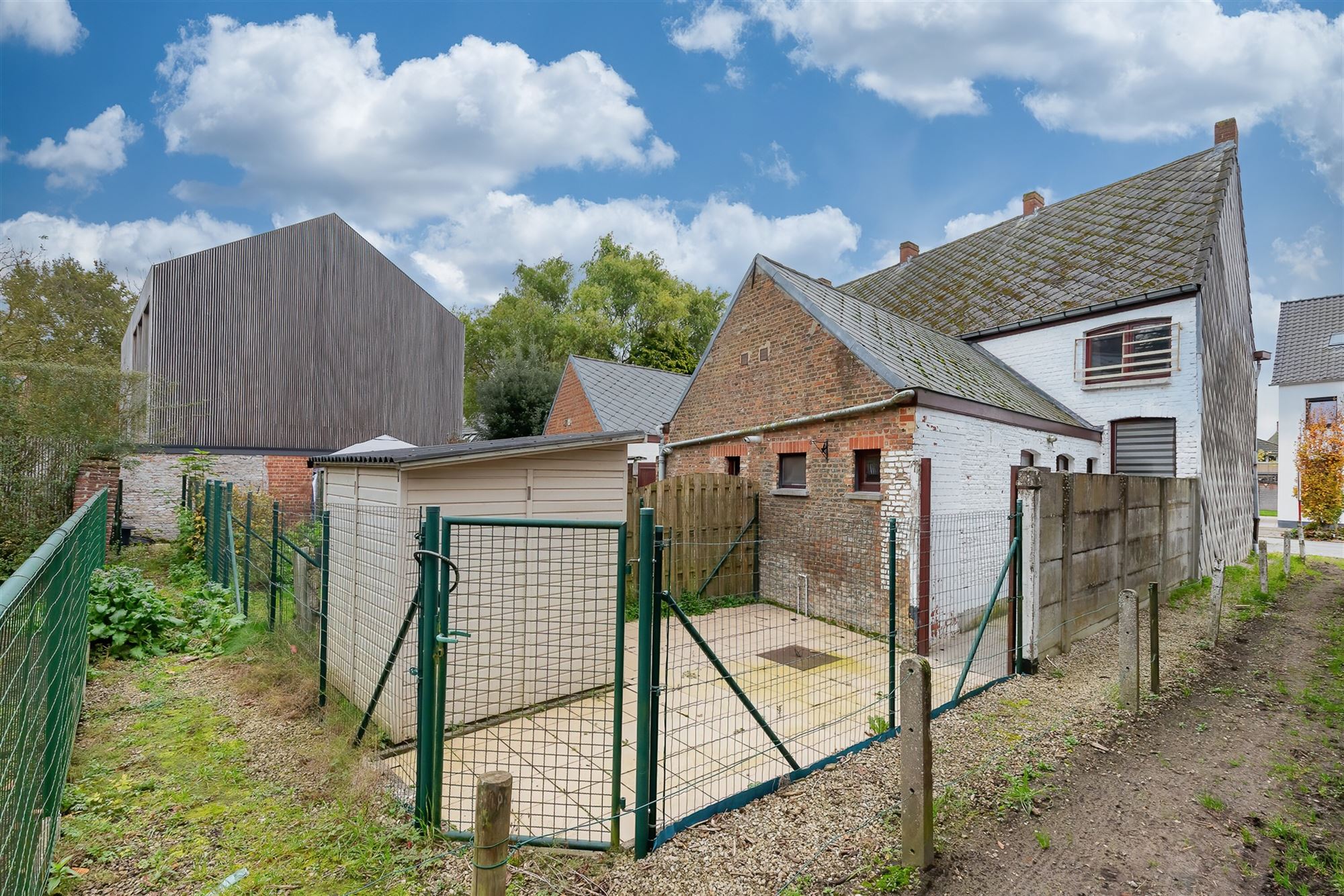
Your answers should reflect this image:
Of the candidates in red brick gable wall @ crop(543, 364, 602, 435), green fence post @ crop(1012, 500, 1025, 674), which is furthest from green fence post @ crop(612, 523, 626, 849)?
red brick gable wall @ crop(543, 364, 602, 435)

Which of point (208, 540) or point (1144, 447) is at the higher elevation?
point (1144, 447)

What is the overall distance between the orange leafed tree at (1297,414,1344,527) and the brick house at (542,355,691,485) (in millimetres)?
21112

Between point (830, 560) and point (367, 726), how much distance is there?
6.60 m

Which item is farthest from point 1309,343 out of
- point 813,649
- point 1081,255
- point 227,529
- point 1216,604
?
point 227,529

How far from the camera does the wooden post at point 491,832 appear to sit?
2225 mm

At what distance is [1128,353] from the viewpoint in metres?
12.7

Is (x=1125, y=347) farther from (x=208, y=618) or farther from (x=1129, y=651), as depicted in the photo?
(x=208, y=618)

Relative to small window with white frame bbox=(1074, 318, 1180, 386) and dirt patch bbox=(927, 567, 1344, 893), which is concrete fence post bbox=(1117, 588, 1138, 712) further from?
small window with white frame bbox=(1074, 318, 1180, 386)

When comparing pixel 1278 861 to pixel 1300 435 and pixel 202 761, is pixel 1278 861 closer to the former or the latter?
pixel 202 761

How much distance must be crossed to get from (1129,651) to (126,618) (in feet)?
33.9

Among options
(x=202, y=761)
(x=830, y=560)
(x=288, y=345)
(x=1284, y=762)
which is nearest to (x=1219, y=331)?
(x=830, y=560)

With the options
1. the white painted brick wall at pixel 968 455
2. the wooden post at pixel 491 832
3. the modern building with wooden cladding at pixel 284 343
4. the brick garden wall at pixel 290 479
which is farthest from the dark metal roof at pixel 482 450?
the brick garden wall at pixel 290 479

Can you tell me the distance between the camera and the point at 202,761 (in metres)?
4.28

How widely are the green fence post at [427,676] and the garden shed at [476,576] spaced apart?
75 cm
